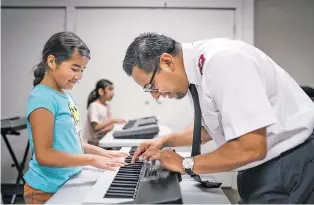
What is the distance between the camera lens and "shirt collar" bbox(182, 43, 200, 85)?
93 centimetres

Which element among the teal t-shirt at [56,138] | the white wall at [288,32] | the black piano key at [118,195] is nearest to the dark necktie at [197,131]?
the black piano key at [118,195]

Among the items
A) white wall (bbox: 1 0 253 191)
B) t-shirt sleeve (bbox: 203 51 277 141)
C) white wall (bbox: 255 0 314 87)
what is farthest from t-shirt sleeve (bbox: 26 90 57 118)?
white wall (bbox: 255 0 314 87)

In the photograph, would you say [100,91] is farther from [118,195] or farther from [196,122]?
[118,195]

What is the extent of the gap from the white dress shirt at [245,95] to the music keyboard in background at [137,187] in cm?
19

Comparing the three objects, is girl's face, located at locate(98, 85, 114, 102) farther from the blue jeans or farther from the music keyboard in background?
the blue jeans

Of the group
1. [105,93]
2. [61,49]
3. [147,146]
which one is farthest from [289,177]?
[105,93]

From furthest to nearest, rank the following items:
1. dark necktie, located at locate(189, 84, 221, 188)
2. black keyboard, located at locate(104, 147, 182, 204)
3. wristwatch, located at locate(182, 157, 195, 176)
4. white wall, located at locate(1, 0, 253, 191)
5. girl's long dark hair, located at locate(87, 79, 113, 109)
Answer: white wall, located at locate(1, 0, 253, 191) < girl's long dark hair, located at locate(87, 79, 113, 109) < dark necktie, located at locate(189, 84, 221, 188) < wristwatch, located at locate(182, 157, 195, 176) < black keyboard, located at locate(104, 147, 182, 204)

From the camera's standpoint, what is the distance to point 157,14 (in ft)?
10.5

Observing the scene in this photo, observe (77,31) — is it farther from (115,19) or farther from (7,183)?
(7,183)

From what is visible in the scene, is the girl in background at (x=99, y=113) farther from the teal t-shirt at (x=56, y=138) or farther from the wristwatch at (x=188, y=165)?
the wristwatch at (x=188, y=165)

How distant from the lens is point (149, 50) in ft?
3.10

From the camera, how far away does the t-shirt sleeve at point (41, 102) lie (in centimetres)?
103

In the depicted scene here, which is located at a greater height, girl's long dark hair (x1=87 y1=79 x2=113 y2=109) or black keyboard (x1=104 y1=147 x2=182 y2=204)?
black keyboard (x1=104 y1=147 x2=182 y2=204)

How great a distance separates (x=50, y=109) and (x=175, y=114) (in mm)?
2243
